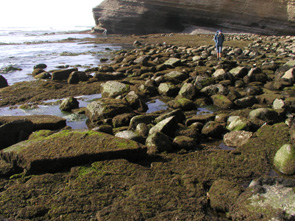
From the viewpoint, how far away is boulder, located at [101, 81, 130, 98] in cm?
746

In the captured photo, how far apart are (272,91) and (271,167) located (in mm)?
4895

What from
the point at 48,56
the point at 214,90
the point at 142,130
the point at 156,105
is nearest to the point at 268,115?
the point at 214,90

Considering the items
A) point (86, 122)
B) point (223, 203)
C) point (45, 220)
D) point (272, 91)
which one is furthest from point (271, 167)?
point (272, 91)

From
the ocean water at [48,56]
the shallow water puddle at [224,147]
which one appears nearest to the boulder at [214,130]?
the shallow water puddle at [224,147]

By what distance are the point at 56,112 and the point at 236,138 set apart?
4.88 m

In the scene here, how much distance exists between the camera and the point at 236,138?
421cm

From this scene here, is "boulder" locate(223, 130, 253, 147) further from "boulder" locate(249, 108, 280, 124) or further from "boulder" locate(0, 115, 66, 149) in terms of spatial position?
"boulder" locate(0, 115, 66, 149)

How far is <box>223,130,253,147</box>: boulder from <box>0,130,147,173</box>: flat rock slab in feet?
5.28

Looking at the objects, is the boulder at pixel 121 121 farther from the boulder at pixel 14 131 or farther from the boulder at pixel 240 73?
the boulder at pixel 240 73

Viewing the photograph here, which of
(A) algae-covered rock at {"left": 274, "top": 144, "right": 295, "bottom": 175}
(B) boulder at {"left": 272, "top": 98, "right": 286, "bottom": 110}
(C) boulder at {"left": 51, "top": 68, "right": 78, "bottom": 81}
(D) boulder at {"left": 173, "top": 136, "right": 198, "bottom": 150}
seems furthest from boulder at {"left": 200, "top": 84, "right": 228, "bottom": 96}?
(C) boulder at {"left": 51, "top": 68, "right": 78, "bottom": 81}

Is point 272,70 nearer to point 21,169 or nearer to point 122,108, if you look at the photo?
point 122,108

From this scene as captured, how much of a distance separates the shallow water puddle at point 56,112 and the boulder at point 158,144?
2.15 m

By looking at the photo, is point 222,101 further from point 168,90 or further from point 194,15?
point 194,15

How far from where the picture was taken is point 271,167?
3.39 m
